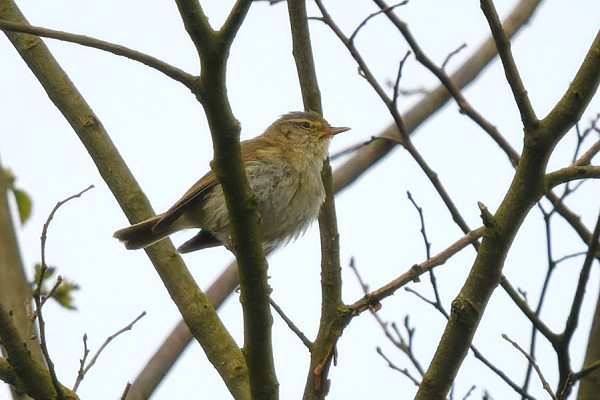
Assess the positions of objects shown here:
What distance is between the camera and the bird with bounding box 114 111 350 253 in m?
5.71

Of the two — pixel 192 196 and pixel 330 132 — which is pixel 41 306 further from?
pixel 330 132

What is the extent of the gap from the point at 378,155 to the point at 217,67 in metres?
3.26

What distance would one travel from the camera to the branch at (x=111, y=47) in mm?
2916

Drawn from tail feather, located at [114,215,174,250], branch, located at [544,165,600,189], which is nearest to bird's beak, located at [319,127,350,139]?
tail feather, located at [114,215,174,250]

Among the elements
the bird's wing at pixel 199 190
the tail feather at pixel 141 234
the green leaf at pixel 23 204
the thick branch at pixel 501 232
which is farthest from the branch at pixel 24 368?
the bird's wing at pixel 199 190

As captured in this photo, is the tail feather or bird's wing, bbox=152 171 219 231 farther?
bird's wing, bbox=152 171 219 231

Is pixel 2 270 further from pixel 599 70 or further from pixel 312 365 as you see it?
pixel 599 70

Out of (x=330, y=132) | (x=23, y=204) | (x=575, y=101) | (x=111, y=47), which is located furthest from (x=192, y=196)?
(x=575, y=101)

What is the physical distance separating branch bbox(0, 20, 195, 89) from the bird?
2.42m

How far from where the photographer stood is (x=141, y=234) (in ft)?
17.3

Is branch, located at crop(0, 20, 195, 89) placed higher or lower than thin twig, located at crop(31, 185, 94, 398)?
higher

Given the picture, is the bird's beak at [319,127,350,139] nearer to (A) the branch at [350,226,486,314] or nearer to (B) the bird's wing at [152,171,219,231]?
(B) the bird's wing at [152,171,219,231]

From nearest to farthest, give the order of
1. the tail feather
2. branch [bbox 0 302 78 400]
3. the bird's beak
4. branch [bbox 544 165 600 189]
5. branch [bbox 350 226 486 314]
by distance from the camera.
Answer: branch [bbox 0 302 78 400], branch [bbox 544 165 600 189], branch [bbox 350 226 486 314], the tail feather, the bird's beak

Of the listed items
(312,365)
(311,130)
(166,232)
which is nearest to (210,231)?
(166,232)
